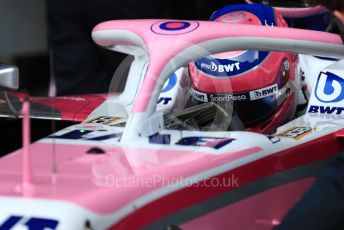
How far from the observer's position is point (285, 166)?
2434 millimetres

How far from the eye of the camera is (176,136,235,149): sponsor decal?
2252 mm

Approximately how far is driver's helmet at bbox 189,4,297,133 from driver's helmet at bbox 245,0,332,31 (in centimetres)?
119

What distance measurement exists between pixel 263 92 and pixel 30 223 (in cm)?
110

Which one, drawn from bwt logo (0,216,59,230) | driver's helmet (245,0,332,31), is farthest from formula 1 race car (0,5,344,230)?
driver's helmet (245,0,332,31)

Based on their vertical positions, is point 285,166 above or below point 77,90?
above

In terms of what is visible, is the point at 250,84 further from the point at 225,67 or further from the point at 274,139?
the point at 274,139

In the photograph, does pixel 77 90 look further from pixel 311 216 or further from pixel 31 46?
pixel 311 216

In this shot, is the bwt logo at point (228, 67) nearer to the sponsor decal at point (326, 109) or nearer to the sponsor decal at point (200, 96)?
the sponsor decal at point (200, 96)

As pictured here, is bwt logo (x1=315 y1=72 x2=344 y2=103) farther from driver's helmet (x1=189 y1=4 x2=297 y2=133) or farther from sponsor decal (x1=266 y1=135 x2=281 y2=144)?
sponsor decal (x1=266 y1=135 x2=281 y2=144)

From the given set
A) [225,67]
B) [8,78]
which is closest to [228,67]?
[225,67]

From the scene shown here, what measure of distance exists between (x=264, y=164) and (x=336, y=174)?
66cm

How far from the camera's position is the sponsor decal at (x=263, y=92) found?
2660mm

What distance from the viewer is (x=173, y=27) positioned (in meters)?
2.45

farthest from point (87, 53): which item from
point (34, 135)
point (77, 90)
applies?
point (34, 135)
